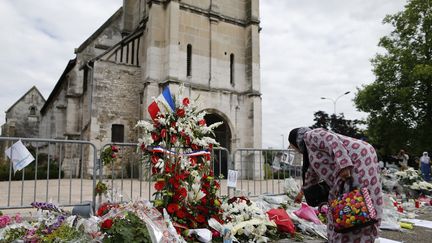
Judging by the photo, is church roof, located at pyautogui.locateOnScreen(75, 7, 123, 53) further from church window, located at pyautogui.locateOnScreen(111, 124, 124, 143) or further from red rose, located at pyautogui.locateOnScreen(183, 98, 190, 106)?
red rose, located at pyautogui.locateOnScreen(183, 98, 190, 106)

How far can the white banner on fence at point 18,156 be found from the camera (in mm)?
5312

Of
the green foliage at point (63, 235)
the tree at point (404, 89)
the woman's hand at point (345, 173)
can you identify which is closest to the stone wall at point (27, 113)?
the tree at point (404, 89)

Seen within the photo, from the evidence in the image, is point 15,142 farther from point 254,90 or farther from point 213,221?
point 254,90

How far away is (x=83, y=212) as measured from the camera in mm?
5344

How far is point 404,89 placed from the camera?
2045 centimetres

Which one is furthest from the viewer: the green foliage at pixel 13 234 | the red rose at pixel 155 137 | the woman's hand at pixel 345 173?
the red rose at pixel 155 137

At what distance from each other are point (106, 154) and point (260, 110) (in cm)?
1653

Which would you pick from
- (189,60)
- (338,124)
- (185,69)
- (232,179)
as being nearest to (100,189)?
(232,179)

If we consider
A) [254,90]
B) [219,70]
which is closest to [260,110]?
[254,90]

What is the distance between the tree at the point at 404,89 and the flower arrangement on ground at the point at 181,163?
63.0 feet

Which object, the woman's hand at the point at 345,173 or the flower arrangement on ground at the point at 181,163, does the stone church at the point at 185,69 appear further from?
the woman's hand at the point at 345,173

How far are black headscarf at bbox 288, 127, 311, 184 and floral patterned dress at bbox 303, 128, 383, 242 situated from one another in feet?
0.27

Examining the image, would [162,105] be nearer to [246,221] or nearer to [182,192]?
[182,192]

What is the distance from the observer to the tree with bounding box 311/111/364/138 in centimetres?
3225
